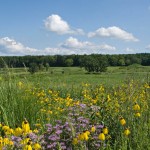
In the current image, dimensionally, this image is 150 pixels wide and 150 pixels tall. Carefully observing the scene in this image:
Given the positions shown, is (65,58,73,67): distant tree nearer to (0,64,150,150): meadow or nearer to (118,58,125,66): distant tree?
(118,58,125,66): distant tree

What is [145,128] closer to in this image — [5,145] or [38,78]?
[5,145]

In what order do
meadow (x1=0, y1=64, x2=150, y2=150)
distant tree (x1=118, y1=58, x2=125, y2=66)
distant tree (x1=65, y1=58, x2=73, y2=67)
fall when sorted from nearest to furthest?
meadow (x1=0, y1=64, x2=150, y2=150)
distant tree (x1=118, y1=58, x2=125, y2=66)
distant tree (x1=65, y1=58, x2=73, y2=67)

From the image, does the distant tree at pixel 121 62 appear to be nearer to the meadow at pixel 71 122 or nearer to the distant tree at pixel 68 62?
the distant tree at pixel 68 62

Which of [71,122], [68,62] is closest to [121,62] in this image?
[68,62]

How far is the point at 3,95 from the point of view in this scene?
6.82 m

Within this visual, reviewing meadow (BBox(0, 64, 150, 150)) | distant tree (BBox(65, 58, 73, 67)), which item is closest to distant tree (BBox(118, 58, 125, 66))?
distant tree (BBox(65, 58, 73, 67))

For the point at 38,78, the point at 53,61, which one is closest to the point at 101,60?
the point at 53,61

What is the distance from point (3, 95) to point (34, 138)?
300 centimetres

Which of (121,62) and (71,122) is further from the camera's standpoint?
(121,62)

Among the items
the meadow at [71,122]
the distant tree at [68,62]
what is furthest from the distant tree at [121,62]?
the meadow at [71,122]

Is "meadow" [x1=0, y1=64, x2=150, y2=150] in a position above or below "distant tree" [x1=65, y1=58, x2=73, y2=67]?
above

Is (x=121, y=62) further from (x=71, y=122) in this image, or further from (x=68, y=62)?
(x=71, y=122)

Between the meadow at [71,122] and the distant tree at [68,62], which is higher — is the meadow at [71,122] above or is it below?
above

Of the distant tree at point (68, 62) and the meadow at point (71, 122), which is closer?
the meadow at point (71, 122)
